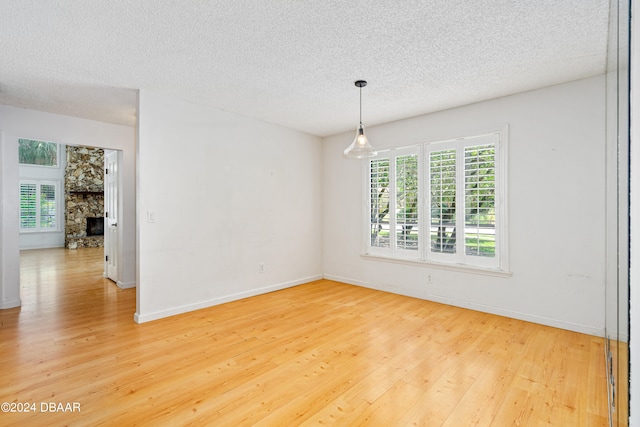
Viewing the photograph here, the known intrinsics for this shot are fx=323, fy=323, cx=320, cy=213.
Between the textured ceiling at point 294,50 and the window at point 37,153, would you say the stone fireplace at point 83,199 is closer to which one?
the window at point 37,153

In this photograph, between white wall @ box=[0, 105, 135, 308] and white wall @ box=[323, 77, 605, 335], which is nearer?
white wall @ box=[323, 77, 605, 335]

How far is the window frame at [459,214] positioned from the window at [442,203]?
11 mm

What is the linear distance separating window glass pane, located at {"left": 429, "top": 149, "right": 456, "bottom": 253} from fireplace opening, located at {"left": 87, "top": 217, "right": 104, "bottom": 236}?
10374 millimetres

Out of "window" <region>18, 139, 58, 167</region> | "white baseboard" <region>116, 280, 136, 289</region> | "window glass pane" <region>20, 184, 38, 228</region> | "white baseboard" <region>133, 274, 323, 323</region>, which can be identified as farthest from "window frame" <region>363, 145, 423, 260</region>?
"window glass pane" <region>20, 184, 38, 228</region>

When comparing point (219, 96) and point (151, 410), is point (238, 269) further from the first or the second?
point (151, 410)

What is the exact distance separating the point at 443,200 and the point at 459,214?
0.28 meters

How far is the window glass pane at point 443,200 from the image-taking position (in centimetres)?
424

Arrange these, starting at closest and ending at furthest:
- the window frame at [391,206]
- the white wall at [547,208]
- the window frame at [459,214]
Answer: the white wall at [547,208], the window frame at [459,214], the window frame at [391,206]

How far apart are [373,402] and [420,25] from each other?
2.67 meters

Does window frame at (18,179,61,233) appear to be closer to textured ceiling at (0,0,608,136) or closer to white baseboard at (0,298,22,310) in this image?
white baseboard at (0,298,22,310)

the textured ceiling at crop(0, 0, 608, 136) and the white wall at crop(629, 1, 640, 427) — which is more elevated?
the textured ceiling at crop(0, 0, 608, 136)

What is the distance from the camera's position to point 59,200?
10023mm

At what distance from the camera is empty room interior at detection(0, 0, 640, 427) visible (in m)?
2.16

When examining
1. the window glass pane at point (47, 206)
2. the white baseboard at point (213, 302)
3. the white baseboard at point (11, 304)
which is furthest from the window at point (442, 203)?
the window glass pane at point (47, 206)
